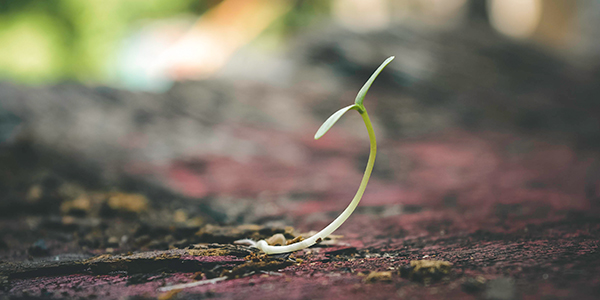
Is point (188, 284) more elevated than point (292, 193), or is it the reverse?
point (292, 193)

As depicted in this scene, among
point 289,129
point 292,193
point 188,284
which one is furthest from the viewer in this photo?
point 289,129

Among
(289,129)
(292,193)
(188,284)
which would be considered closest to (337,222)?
(188,284)

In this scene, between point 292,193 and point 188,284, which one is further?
point 292,193

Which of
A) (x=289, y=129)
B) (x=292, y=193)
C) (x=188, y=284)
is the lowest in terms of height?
A: (x=188, y=284)

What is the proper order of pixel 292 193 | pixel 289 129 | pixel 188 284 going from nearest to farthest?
pixel 188 284
pixel 292 193
pixel 289 129

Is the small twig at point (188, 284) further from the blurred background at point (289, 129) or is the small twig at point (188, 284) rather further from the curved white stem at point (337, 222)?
the blurred background at point (289, 129)

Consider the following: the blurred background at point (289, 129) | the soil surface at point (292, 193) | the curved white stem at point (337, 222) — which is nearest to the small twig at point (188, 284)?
the soil surface at point (292, 193)

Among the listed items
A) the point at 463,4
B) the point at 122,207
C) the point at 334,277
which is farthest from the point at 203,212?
the point at 463,4

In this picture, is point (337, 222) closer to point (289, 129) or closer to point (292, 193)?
point (292, 193)
